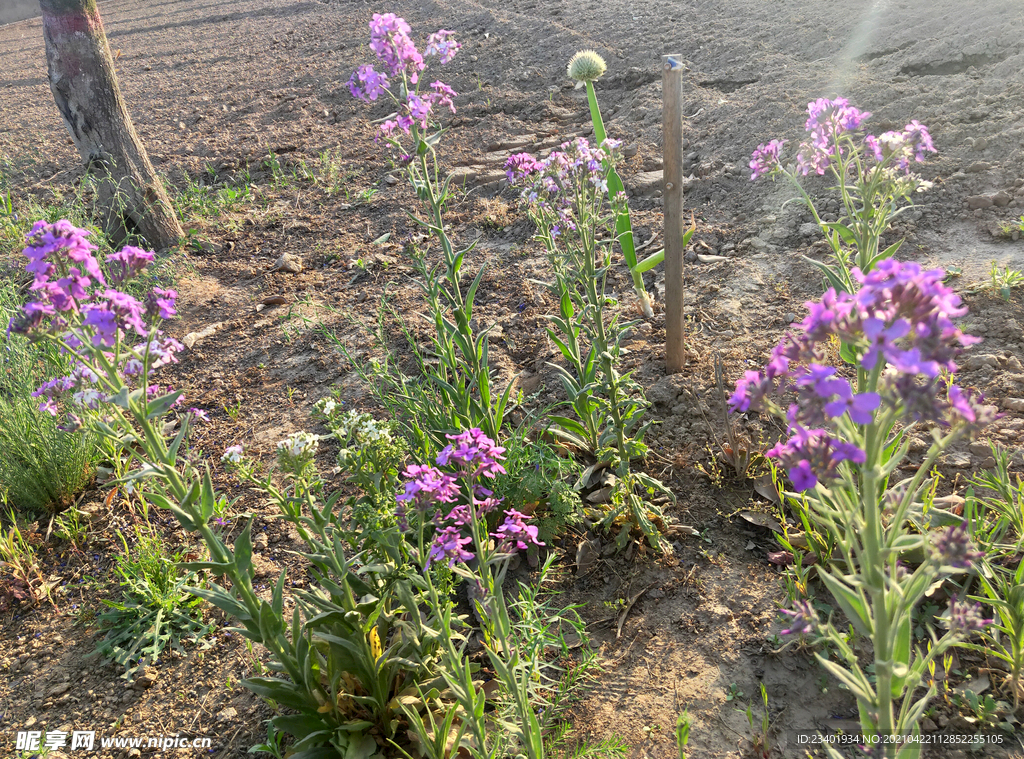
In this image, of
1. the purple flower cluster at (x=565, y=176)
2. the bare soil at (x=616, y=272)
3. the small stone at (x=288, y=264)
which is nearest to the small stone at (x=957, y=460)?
the bare soil at (x=616, y=272)

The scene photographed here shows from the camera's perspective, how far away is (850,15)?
5.98 meters

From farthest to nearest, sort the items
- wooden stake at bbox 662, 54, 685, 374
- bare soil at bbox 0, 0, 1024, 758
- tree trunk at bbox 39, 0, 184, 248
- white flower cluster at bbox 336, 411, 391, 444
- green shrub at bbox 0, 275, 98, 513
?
tree trunk at bbox 39, 0, 184, 248 < green shrub at bbox 0, 275, 98, 513 < wooden stake at bbox 662, 54, 685, 374 < bare soil at bbox 0, 0, 1024, 758 < white flower cluster at bbox 336, 411, 391, 444

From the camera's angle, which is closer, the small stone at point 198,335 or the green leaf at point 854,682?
the green leaf at point 854,682

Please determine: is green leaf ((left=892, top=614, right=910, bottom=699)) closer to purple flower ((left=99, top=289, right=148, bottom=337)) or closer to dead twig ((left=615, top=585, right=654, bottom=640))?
dead twig ((left=615, top=585, right=654, bottom=640))

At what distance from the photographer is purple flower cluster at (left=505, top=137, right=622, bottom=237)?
2537 mm

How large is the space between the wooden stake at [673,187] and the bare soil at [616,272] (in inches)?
13.3

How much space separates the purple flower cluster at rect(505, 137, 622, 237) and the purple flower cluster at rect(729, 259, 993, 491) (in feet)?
4.94

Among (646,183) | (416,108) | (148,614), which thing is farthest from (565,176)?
(148,614)

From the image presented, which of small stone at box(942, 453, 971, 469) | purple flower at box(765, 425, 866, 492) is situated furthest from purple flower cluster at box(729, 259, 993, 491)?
small stone at box(942, 453, 971, 469)

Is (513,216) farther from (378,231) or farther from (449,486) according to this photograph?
(449,486)

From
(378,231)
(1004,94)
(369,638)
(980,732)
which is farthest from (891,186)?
(378,231)

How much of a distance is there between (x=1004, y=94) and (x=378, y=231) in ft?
13.7

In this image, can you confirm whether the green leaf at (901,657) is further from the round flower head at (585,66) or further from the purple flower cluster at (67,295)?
the round flower head at (585,66)

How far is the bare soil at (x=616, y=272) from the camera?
2254 millimetres
